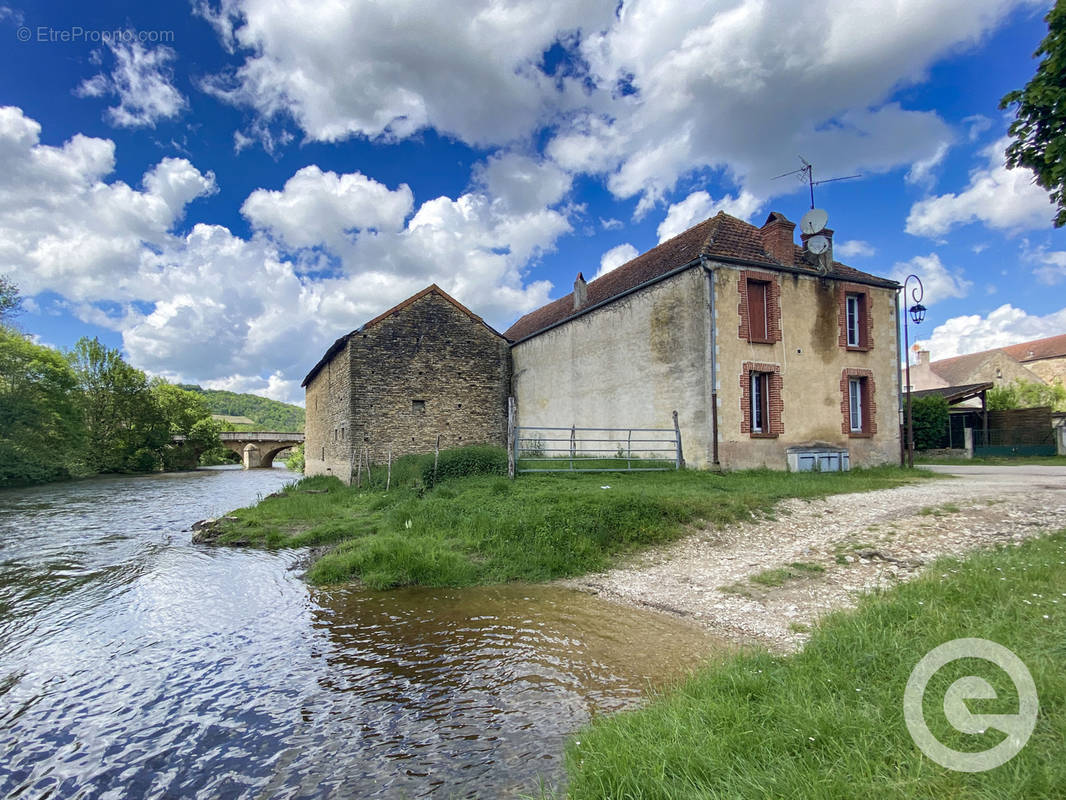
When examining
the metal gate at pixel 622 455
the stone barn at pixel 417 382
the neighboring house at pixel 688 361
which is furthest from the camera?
the stone barn at pixel 417 382

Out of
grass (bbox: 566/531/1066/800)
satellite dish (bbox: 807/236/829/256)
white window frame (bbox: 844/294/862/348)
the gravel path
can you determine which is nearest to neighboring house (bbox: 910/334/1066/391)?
white window frame (bbox: 844/294/862/348)

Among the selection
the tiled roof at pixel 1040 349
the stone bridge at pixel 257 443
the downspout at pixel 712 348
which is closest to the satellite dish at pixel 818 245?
the downspout at pixel 712 348

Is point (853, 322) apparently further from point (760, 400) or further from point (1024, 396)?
point (1024, 396)

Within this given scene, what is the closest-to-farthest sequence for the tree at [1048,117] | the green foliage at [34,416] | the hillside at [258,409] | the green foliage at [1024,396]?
the tree at [1048,117] → the green foliage at [34,416] → the green foliage at [1024,396] → the hillside at [258,409]

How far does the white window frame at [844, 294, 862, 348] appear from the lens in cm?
1609

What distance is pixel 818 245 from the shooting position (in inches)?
623

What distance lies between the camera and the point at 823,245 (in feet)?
51.7

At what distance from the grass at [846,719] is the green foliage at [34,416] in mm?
34838

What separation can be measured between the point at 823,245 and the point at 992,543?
1141cm

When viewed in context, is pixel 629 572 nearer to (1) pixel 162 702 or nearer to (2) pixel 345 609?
(2) pixel 345 609

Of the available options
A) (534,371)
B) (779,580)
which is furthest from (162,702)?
(534,371)

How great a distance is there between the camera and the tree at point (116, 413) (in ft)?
129

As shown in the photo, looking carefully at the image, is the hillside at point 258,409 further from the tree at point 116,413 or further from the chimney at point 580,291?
the chimney at point 580,291

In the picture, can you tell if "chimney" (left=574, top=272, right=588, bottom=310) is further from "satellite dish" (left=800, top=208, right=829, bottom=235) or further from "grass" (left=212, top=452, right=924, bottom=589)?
"grass" (left=212, top=452, right=924, bottom=589)
